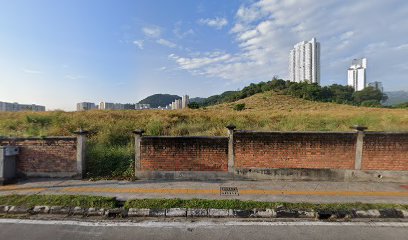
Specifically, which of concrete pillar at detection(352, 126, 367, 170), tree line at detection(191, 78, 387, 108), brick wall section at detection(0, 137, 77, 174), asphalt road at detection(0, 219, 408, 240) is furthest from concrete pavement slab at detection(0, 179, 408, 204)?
Result: tree line at detection(191, 78, 387, 108)

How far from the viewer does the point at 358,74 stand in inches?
5177

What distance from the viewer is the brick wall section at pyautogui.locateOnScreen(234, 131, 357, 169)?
7.12 meters

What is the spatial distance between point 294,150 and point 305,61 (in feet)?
376

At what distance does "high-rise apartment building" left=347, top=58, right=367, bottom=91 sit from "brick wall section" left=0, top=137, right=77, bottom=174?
146 m

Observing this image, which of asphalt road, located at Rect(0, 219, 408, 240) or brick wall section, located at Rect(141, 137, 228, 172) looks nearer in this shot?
asphalt road, located at Rect(0, 219, 408, 240)

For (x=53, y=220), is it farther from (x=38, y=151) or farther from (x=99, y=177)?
(x=38, y=151)

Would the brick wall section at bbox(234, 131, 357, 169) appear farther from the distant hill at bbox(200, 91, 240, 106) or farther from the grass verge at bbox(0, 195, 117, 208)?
the distant hill at bbox(200, 91, 240, 106)

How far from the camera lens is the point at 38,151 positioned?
748cm

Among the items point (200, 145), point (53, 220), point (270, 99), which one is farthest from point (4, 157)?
point (270, 99)

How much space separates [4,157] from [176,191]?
5.15 meters

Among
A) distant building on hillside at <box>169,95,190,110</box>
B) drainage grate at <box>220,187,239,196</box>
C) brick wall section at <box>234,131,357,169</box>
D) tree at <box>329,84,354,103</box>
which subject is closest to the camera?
drainage grate at <box>220,187,239,196</box>

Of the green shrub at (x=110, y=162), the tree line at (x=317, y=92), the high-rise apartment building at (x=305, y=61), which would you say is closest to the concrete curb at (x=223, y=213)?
the green shrub at (x=110, y=162)

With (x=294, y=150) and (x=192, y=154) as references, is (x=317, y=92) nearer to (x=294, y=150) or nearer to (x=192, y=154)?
(x=294, y=150)

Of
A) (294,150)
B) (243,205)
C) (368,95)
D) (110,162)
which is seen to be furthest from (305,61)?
(243,205)
